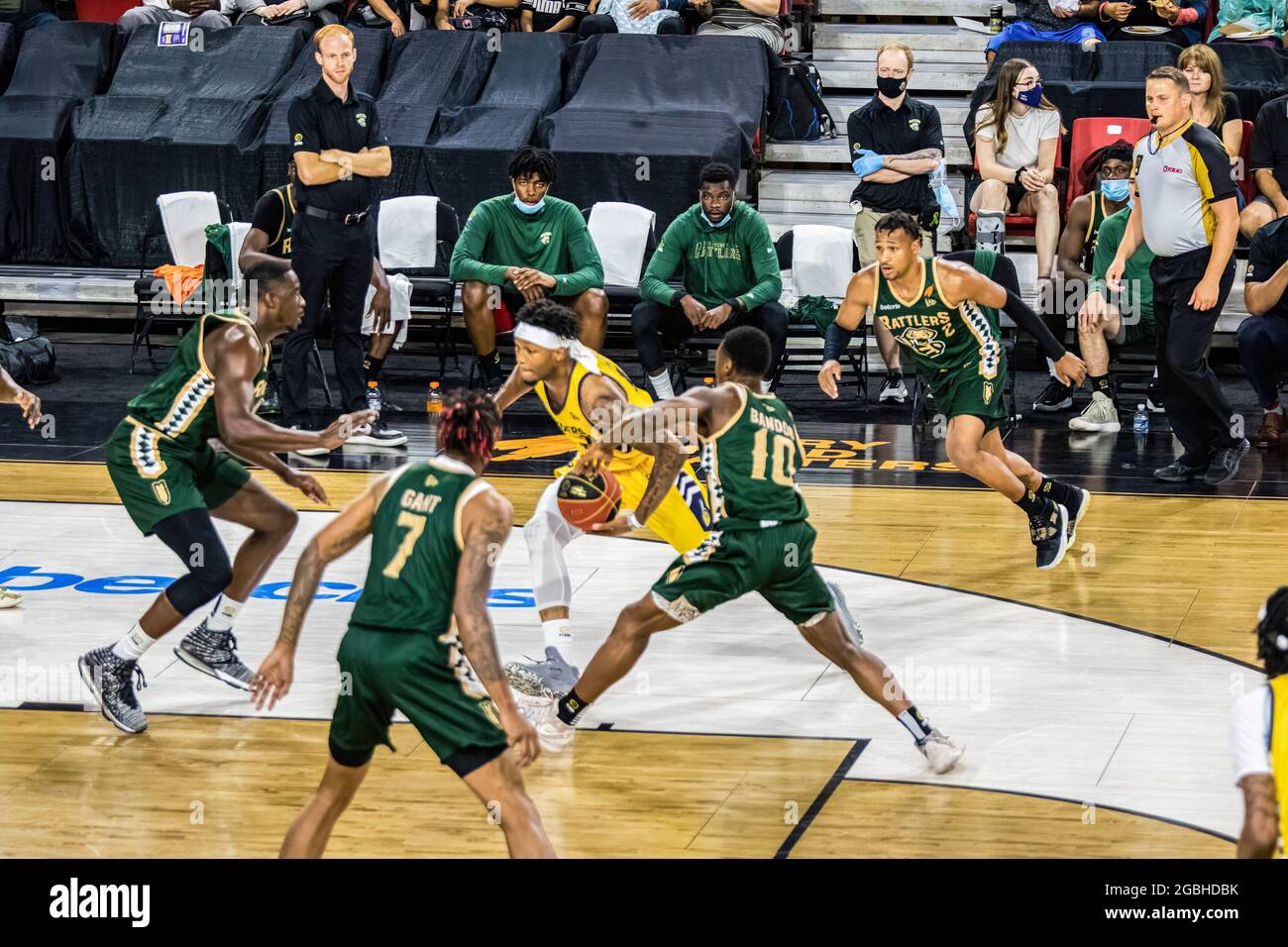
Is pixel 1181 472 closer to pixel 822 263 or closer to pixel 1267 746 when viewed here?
pixel 822 263

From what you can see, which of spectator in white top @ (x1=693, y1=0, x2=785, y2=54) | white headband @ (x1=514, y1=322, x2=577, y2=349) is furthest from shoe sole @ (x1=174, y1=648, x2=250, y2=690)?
spectator in white top @ (x1=693, y1=0, x2=785, y2=54)

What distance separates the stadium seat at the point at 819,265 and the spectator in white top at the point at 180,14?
5.64 meters

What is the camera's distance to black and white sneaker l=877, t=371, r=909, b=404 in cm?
1149

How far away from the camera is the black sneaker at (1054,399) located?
11.2 meters

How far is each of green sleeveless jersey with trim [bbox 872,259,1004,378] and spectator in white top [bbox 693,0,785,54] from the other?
6515 mm

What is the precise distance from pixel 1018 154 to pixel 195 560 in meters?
7.49

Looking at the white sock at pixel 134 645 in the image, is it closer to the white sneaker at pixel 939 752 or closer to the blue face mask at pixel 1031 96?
the white sneaker at pixel 939 752

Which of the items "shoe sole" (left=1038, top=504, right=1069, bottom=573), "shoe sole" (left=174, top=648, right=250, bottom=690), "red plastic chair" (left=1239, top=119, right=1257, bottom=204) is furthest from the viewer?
"red plastic chair" (left=1239, top=119, right=1257, bottom=204)

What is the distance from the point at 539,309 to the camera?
19.4ft

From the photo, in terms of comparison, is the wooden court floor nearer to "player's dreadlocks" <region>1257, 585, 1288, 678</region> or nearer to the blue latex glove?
"player's dreadlocks" <region>1257, 585, 1288, 678</region>

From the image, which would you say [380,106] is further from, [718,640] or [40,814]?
[40,814]

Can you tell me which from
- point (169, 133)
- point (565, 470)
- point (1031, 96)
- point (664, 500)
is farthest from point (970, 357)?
point (169, 133)

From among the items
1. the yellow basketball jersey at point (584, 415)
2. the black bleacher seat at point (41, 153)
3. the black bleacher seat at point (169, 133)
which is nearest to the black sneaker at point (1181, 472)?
the yellow basketball jersey at point (584, 415)

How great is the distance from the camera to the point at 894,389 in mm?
11500
